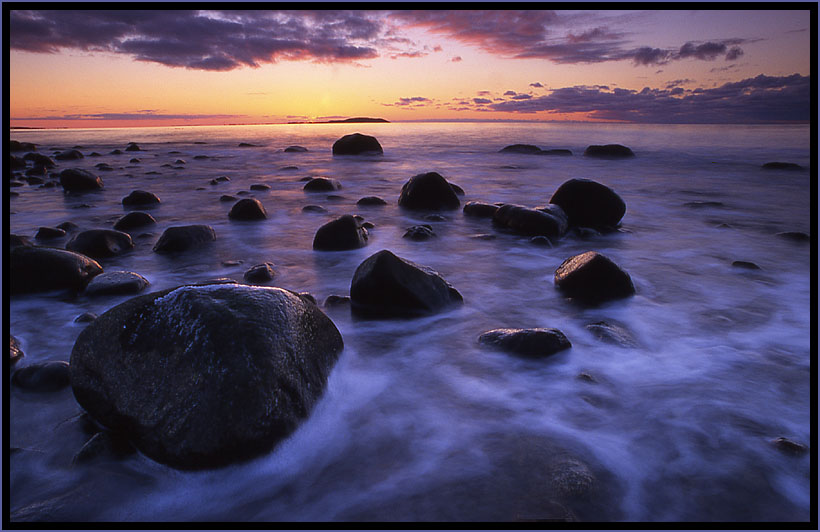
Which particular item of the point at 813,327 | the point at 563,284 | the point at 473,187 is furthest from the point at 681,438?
the point at 473,187

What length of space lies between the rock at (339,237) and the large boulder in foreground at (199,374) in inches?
107

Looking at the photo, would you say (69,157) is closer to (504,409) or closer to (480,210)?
(480,210)

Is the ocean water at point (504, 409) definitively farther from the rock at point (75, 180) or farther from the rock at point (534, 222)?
the rock at point (75, 180)

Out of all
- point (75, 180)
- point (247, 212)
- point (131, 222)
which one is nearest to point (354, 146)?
point (75, 180)

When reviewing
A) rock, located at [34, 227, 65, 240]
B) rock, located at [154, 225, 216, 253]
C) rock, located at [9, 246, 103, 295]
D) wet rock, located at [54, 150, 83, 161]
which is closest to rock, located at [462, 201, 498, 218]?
rock, located at [154, 225, 216, 253]

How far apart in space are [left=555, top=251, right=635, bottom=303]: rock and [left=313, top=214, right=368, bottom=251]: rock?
87.8 inches

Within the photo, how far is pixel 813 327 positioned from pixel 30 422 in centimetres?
353

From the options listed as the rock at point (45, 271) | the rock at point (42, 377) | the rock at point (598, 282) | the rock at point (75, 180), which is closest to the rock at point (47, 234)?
the rock at point (45, 271)

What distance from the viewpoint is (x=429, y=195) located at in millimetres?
6992

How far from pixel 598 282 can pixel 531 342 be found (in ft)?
3.95

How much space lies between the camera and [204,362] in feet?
5.81

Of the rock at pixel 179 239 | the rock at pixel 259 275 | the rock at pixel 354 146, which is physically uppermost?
the rock at pixel 354 146

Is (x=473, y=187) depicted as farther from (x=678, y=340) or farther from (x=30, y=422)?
(x=30, y=422)

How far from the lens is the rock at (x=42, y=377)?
222cm
